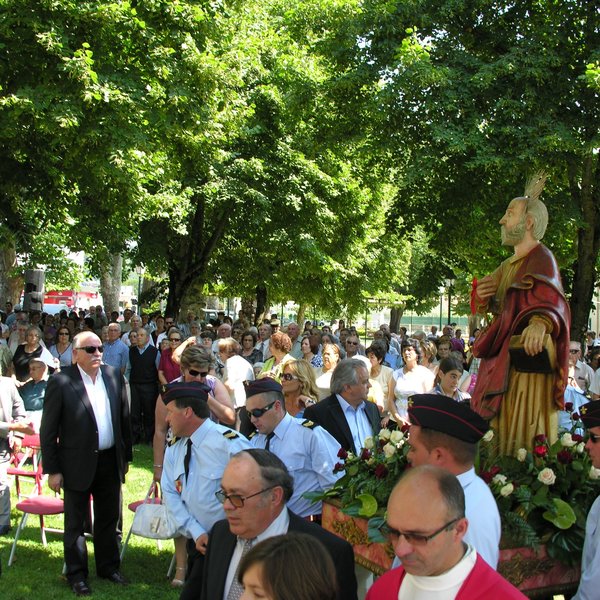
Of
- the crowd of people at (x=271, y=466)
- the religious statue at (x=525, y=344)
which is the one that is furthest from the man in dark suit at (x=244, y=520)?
the religious statue at (x=525, y=344)

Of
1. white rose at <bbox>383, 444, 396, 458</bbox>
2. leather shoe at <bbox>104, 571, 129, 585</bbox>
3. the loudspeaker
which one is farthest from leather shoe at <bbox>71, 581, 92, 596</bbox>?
the loudspeaker

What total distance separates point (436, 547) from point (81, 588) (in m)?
4.84

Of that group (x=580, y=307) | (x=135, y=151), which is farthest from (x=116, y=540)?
(x=580, y=307)

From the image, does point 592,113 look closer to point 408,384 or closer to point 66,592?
point 408,384

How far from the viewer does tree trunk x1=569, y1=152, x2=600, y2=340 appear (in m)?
18.4

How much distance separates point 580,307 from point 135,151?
35.0ft

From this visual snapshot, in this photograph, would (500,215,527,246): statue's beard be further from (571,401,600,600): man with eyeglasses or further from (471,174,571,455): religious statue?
(571,401,600,600): man with eyeglasses

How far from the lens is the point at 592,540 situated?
4.18 m

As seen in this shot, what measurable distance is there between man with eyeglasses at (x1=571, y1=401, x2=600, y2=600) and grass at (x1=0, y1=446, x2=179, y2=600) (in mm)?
3813

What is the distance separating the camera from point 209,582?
3590 millimetres

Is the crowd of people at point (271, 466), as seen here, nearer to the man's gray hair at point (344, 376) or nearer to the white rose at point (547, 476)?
the man's gray hair at point (344, 376)

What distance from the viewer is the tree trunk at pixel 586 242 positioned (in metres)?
18.4

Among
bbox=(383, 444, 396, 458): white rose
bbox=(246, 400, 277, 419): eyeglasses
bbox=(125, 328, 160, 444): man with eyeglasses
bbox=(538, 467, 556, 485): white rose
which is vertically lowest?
bbox=(125, 328, 160, 444): man with eyeglasses

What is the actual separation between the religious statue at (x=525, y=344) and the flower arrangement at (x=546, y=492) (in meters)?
0.18
